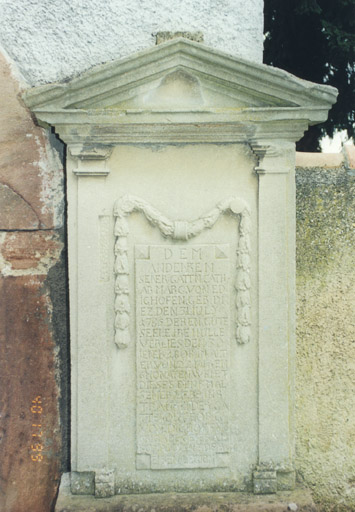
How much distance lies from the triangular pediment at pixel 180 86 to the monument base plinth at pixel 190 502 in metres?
1.94

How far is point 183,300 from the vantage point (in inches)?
112

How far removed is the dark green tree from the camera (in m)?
6.23

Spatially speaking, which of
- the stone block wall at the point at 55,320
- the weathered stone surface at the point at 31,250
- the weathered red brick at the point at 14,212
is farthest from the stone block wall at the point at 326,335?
the weathered red brick at the point at 14,212

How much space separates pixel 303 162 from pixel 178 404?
1489 mm

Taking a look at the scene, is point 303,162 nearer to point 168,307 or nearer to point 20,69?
point 168,307

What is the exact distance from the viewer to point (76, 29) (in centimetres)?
298

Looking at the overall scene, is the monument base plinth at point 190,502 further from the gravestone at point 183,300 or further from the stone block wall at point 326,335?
the stone block wall at point 326,335

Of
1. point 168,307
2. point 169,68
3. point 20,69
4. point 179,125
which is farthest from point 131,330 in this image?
point 20,69

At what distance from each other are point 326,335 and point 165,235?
1077 millimetres

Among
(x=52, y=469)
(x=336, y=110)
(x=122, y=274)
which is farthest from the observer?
(x=336, y=110)

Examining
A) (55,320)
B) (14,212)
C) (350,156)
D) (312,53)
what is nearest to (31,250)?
(14,212)

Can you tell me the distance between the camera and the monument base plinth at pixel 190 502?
2727mm

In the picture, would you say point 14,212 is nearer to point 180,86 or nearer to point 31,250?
point 31,250

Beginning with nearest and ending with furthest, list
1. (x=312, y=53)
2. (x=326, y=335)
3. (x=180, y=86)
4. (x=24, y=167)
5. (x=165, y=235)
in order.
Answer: (x=180, y=86)
(x=165, y=235)
(x=24, y=167)
(x=326, y=335)
(x=312, y=53)
